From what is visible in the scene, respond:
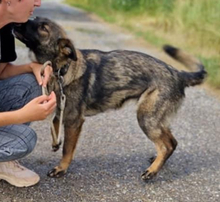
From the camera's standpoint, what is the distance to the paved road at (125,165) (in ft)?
11.9

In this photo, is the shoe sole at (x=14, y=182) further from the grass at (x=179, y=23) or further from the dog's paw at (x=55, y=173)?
the grass at (x=179, y=23)

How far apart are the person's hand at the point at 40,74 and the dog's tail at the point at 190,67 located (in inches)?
47.7

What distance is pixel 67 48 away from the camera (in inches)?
148

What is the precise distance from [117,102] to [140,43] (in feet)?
25.5

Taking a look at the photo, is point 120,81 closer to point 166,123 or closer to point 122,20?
point 166,123

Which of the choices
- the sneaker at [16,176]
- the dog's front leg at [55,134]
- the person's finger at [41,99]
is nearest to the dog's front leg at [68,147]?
the dog's front leg at [55,134]

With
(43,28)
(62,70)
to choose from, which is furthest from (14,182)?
(43,28)

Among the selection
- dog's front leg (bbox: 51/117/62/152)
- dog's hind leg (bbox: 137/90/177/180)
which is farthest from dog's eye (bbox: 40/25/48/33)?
dog's hind leg (bbox: 137/90/177/180)

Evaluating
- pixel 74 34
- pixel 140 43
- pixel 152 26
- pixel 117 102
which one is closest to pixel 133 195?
pixel 117 102

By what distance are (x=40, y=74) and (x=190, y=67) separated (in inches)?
58.1

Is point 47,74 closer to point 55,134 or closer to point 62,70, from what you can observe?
point 62,70

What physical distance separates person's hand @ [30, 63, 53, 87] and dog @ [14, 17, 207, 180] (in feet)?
0.43

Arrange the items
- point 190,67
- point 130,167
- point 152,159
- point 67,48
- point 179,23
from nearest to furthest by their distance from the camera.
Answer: point 67,48, point 130,167, point 152,159, point 190,67, point 179,23

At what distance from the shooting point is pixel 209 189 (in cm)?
379
